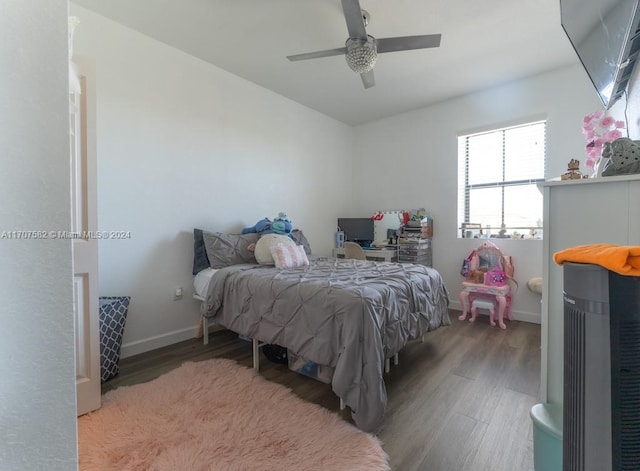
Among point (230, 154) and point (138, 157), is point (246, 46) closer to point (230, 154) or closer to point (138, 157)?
point (230, 154)

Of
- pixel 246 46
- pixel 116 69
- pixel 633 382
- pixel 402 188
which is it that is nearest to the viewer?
pixel 633 382

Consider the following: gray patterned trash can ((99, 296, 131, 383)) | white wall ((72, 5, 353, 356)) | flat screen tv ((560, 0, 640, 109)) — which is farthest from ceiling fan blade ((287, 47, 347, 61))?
gray patterned trash can ((99, 296, 131, 383))

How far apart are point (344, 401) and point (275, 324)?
672mm

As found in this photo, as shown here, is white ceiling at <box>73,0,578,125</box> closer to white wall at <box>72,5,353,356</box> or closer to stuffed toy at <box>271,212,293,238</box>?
white wall at <box>72,5,353,356</box>

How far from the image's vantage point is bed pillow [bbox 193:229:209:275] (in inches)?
112

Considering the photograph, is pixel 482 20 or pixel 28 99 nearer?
pixel 28 99

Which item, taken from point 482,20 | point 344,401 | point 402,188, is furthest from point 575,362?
point 402,188

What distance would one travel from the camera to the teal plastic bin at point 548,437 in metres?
1.02

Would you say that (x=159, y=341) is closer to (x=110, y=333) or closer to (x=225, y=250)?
(x=110, y=333)

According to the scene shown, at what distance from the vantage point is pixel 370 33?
2.53 meters

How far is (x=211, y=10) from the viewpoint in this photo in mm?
2254

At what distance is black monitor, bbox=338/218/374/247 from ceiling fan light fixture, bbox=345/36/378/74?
2.54 m

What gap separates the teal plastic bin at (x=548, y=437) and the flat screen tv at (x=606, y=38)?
1.52 m

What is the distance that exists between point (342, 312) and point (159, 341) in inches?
78.0
